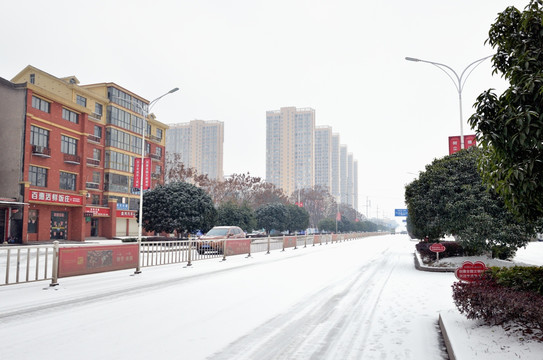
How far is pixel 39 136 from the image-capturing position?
133 feet

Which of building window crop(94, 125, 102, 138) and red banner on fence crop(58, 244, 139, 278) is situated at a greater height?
building window crop(94, 125, 102, 138)

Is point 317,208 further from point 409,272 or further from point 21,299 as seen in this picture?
point 21,299

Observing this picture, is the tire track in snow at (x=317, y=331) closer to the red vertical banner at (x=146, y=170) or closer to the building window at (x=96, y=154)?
the red vertical banner at (x=146, y=170)

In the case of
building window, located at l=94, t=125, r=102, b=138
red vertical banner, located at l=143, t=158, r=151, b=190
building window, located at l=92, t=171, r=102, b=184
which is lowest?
red vertical banner, located at l=143, t=158, r=151, b=190

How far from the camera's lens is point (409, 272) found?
15500mm

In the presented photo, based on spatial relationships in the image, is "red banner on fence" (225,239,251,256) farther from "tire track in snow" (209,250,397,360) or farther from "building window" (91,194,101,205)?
"building window" (91,194,101,205)

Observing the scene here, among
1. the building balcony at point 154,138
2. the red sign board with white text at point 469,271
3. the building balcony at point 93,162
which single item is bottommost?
the red sign board with white text at point 469,271

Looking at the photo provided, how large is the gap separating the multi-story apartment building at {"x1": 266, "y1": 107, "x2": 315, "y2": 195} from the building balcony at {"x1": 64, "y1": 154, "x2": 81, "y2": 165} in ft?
442

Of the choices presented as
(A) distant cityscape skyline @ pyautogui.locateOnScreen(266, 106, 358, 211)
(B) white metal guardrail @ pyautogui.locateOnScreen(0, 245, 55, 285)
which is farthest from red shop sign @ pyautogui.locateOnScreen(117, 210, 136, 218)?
(A) distant cityscape skyline @ pyautogui.locateOnScreen(266, 106, 358, 211)

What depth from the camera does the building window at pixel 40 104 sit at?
39.9 metres

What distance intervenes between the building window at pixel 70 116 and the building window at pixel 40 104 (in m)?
2.25

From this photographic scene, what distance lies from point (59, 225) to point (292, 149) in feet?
470

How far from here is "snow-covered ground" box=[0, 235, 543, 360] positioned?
17.7 ft

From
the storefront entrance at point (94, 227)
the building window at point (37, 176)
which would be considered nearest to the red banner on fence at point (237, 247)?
the building window at point (37, 176)
